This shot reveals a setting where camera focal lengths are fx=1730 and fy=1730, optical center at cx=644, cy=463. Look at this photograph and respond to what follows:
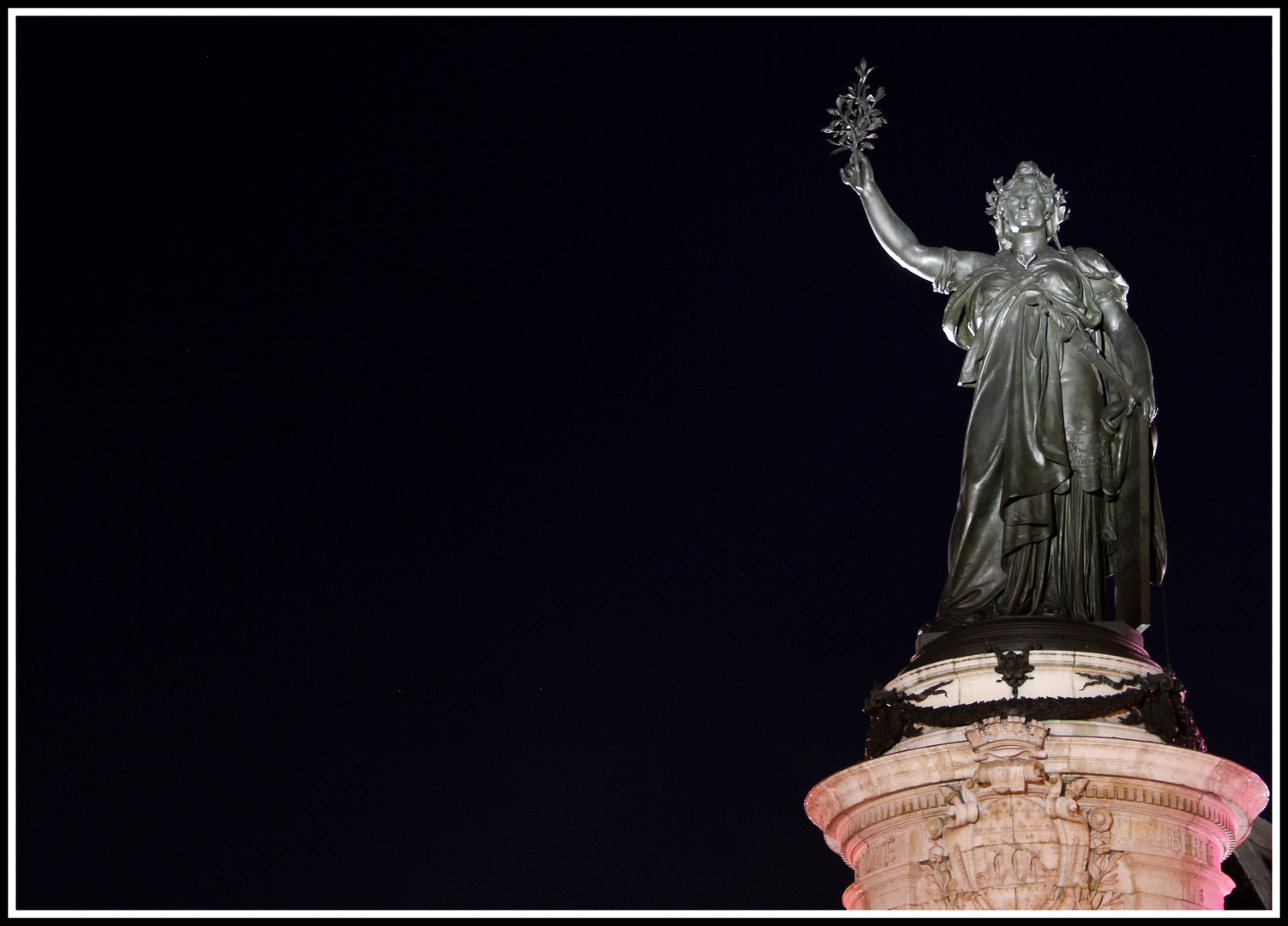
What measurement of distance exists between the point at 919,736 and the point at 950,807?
76 cm

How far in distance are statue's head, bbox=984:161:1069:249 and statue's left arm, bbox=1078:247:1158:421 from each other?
53cm

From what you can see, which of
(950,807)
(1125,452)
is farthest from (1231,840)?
(1125,452)

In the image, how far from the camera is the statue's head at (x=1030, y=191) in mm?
16078

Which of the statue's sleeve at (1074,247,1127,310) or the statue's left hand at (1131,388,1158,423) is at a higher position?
the statue's sleeve at (1074,247,1127,310)

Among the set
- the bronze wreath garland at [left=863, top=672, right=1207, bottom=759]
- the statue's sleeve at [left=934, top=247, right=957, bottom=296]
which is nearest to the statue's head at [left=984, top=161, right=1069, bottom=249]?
the statue's sleeve at [left=934, top=247, right=957, bottom=296]

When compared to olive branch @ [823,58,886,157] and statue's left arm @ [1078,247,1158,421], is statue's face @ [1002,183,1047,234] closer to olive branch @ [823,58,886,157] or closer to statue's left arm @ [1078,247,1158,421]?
statue's left arm @ [1078,247,1158,421]

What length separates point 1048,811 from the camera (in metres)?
12.4

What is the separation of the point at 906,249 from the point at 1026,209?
1148mm

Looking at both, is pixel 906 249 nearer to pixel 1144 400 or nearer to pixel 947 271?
pixel 947 271

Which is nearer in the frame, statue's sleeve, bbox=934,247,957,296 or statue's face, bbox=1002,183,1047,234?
statue's face, bbox=1002,183,1047,234

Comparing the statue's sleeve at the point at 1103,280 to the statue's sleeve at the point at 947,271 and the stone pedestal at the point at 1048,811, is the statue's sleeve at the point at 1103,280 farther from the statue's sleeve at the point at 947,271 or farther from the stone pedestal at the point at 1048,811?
the stone pedestal at the point at 1048,811

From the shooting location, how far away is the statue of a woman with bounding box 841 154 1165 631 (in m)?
14.6

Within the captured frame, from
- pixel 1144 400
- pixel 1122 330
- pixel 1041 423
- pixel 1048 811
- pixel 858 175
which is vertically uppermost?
pixel 858 175

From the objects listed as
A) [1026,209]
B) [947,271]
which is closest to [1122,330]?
[1026,209]
